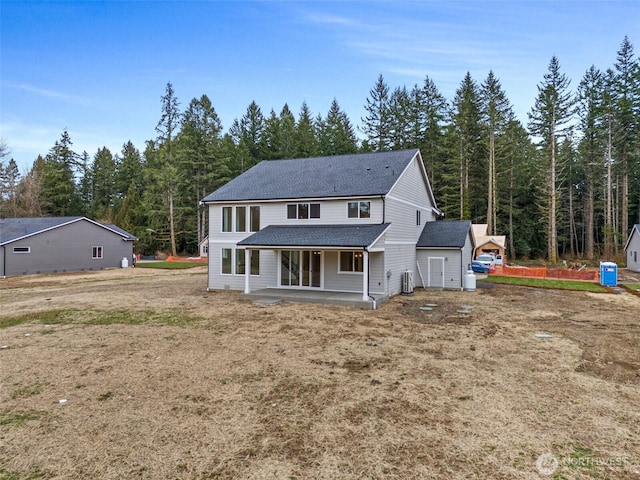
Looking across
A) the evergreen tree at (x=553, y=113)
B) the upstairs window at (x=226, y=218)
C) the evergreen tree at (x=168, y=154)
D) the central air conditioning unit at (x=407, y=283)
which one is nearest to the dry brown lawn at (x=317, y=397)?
the central air conditioning unit at (x=407, y=283)

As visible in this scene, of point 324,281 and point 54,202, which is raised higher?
point 54,202

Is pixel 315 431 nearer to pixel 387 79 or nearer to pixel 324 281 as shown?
pixel 324 281

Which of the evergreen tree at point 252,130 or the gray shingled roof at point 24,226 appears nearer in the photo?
the gray shingled roof at point 24,226

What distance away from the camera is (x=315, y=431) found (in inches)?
173

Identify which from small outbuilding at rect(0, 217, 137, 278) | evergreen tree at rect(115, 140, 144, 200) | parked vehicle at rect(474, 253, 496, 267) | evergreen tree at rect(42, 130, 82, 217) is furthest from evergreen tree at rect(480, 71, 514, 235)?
evergreen tree at rect(42, 130, 82, 217)

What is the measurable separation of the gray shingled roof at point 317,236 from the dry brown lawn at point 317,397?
3.45 metres

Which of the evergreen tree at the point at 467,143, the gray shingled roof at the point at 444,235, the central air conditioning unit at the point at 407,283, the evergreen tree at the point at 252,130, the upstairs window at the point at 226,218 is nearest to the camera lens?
the central air conditioning unit at the point at 407,283

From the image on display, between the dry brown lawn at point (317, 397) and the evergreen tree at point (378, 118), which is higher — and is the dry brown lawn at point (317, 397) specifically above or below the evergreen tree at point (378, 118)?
below

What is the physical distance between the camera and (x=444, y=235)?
1859 centimetres

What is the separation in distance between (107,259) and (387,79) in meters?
35.4

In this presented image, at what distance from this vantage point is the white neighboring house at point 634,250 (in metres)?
26.0

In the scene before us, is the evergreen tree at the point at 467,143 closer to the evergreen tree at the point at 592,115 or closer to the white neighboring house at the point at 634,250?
the evergreen tree at the point at 592,115

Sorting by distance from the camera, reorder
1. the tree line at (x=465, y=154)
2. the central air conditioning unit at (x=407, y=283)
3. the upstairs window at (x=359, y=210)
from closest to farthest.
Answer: the upstairs window at (x=359, y=210) < the central air conditioning unit at (x=407, y=283) < the tree line at (x=465, y=154)

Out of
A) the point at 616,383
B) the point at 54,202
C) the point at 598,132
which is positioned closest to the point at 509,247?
the point at 598,132
